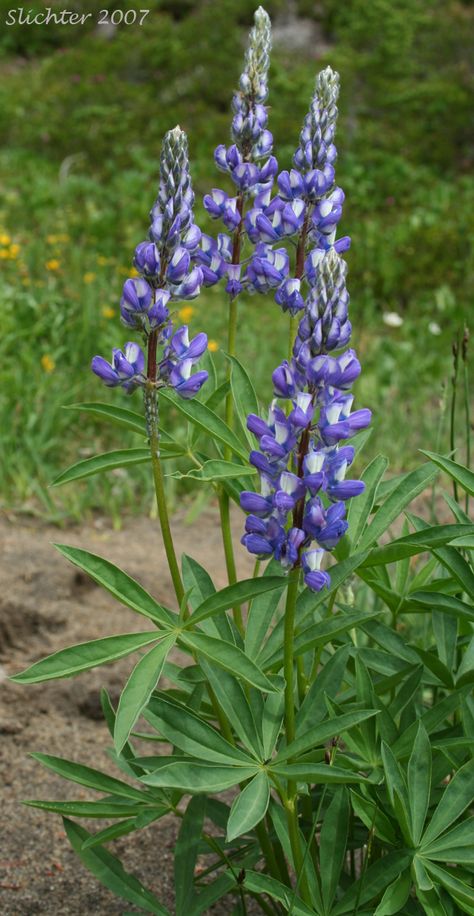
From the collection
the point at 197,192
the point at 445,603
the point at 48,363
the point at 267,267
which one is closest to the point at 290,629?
the point at 445,603

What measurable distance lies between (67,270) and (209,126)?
4.36 m

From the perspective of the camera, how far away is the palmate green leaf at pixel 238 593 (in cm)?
154

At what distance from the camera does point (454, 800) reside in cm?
169

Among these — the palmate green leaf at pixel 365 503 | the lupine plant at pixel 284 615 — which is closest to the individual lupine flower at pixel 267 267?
the lupine plant at pixel 284 615

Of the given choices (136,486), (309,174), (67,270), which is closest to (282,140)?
(67,270)

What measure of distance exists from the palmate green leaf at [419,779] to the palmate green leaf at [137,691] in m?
0.43

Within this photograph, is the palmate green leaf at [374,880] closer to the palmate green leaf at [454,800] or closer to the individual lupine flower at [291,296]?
the palmate green leaf at [454,800]

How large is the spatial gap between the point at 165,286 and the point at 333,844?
0.95 m

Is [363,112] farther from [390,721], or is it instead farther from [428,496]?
[390,721]

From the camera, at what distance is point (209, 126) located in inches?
395

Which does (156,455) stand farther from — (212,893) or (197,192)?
(197,192)

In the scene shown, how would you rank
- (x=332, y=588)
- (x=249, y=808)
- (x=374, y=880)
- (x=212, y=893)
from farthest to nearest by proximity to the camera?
(x=212, y=893)
(x=374, y=880)
(x=332, y=588)
(x=249, y=808)

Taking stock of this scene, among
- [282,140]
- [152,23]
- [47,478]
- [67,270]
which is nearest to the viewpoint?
[47,478]

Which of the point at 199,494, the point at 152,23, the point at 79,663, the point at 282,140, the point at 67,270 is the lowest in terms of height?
the point at 199,494
